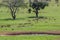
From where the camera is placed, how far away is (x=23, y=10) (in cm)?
7006

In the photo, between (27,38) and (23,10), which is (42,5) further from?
(27,38)

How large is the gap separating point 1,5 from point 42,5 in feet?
58.5

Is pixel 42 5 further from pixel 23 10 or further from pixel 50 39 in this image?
pixel 50 39

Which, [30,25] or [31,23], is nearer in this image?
[30,25]

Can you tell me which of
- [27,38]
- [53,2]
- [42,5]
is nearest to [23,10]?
[42,5]

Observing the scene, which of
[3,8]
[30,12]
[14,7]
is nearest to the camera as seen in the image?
[14,7]

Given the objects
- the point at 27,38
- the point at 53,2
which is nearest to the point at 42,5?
the point at 53,2

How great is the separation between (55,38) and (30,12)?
37350 millimetres

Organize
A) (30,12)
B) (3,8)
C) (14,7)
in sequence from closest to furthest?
(14,7)
(30,12)
(3,8)

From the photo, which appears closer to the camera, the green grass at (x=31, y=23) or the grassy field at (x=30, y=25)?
the grassy field at (x=30, y=25)

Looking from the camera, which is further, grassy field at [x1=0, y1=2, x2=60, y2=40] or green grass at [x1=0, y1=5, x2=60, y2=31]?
green grass at [x1=0, y1=5, x2=60, y2=31]

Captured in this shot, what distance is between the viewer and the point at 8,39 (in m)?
28.2

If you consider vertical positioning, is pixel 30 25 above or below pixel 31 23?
above

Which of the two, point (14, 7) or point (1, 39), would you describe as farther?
point (14, 7)
